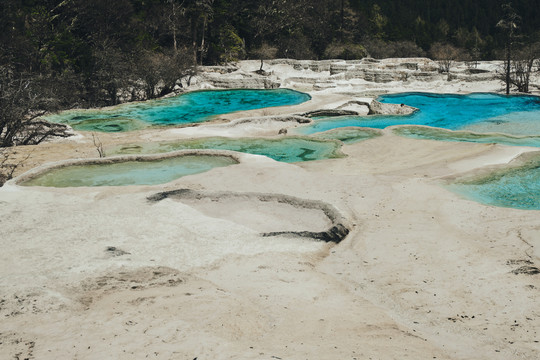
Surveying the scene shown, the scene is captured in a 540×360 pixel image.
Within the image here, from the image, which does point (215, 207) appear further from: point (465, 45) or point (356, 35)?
point (465, 45)

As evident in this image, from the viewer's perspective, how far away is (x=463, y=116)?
18766mm

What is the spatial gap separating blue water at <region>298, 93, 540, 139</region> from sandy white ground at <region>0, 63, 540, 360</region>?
26.6 ft

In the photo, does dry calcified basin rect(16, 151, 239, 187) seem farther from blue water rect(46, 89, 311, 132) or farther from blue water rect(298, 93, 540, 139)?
blue water rect(46, 89, 311, 132)

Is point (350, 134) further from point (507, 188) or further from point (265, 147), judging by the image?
point (507, 188)

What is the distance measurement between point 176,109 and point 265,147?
8674mm

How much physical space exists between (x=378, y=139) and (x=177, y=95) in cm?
1296

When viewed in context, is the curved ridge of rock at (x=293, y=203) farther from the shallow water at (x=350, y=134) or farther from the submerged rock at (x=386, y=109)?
the submerged rock at (x=386, y=109)

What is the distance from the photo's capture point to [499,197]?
27.7ft

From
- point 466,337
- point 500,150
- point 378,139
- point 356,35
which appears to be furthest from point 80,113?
point 356,35

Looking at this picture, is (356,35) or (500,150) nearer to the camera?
(500,150)

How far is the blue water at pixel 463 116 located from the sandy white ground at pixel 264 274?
810 centimetres

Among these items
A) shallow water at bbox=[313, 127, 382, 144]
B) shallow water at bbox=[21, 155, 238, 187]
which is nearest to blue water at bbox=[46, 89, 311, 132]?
shallow water at bbox=[313, 127, 382, 144]

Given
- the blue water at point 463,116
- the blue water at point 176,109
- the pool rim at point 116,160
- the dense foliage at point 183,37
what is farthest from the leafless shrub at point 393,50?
the pool rim at point 116,160

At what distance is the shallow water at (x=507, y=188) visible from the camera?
8258mm
